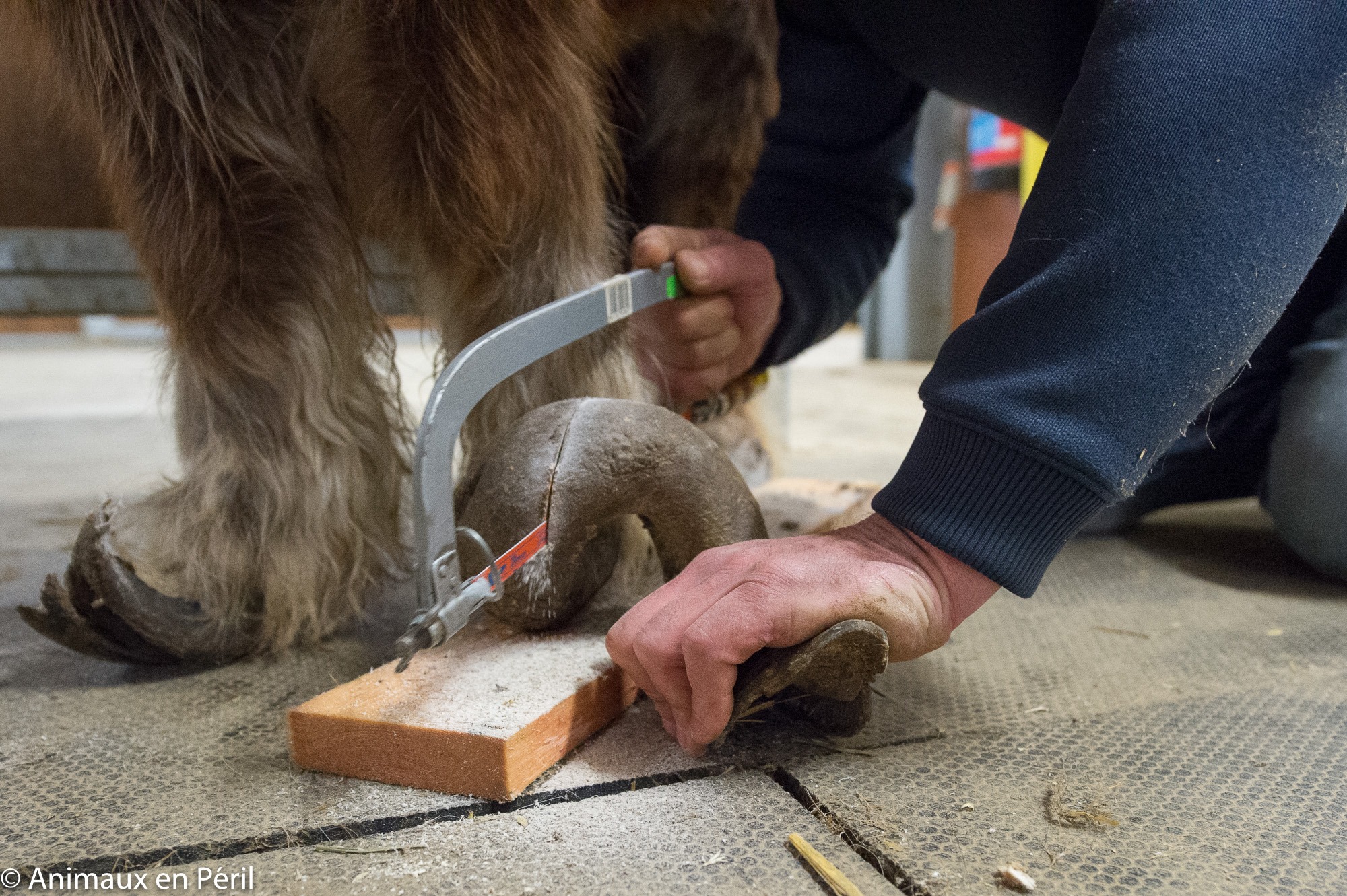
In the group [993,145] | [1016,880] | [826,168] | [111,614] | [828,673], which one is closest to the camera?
[1016,880]

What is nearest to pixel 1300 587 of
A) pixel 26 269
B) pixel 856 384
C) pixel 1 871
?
pixel 1 871

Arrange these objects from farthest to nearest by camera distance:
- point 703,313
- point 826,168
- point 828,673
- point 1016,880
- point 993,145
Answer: point 993,145, point 826,168, point 703,313, point 828,673, point 1016,880

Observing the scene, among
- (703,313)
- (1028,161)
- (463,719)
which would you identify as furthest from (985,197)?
(463,719)

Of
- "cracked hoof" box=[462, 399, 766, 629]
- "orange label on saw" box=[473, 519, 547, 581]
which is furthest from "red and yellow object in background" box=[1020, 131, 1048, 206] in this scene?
"orange label on saw" box=[473, 519, 547, 581]

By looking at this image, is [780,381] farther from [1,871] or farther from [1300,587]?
[1,871]

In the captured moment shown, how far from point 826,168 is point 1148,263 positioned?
78 centimetres

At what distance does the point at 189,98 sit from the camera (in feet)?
2.19

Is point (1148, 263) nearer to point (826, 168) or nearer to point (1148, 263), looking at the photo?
point (1148, 263)

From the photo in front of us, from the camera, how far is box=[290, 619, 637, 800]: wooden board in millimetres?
537

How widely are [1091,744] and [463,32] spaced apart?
64 cm

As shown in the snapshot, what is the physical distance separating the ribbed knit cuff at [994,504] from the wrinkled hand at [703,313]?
35cm

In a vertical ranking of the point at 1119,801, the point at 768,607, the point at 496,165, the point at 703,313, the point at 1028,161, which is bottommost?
the point at 1119,801

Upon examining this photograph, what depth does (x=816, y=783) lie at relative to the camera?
55 centimetres

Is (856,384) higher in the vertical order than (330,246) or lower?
lower
